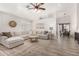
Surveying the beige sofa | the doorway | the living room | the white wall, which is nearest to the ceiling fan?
the living room

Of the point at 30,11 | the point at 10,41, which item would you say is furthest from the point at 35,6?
the point at 10,41

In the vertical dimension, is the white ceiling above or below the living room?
above

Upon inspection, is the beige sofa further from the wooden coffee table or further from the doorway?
the doorway

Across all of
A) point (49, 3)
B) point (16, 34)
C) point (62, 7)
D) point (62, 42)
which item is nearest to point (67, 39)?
point (62, 42)

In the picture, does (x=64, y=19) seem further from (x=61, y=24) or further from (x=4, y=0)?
(x=4, y=0)

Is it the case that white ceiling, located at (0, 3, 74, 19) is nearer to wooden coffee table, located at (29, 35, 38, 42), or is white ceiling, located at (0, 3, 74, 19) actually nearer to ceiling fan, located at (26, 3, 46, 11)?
ceiling fan, located at (26, 3, 46, 11)

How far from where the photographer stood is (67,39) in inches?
106

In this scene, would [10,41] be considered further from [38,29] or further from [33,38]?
[38,29]

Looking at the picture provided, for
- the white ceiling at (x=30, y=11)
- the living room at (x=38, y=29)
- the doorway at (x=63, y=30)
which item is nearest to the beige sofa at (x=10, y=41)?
the living room at (x=38, y=29)

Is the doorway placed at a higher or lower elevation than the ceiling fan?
lower

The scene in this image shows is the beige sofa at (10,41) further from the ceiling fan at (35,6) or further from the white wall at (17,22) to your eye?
the ceiling fan at (35,6)

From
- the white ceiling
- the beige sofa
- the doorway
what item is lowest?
the beige sofa

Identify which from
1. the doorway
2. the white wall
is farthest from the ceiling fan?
the doorway

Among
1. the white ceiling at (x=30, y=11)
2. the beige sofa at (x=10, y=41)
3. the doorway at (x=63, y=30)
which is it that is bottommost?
the beige sofa at (x=10, y=41)
